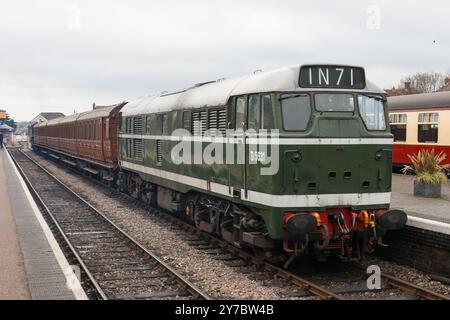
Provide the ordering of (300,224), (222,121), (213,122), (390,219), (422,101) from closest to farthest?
(300,224) → (390,219) → (222,121) → (213,122) → (422,101)

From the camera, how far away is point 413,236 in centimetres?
1080

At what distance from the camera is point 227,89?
11.2 metres

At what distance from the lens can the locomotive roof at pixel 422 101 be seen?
20719 mm

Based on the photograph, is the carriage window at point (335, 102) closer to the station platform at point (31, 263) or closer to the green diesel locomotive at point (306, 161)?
the green diesel locomotive at point (306, 161)

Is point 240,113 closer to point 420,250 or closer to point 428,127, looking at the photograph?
point 420,250

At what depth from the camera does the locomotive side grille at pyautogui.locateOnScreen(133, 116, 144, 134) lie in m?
17.4

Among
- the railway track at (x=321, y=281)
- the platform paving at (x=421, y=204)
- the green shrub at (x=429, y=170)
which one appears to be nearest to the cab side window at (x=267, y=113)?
the railway track at (x=321, y=281)

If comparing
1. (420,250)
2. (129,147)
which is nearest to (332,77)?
(420,250)

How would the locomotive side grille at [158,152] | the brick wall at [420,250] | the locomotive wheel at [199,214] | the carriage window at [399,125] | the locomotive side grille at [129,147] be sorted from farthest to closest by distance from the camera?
the carriage window at [399,125]
the locomotive side grille at [129,147]
the locomotive side grille at [158,152]
the locomotive wheel at [199,214]
the brick wall at [420,250]

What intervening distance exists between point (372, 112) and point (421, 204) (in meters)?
4.66

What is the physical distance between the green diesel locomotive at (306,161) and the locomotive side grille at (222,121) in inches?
0.8
